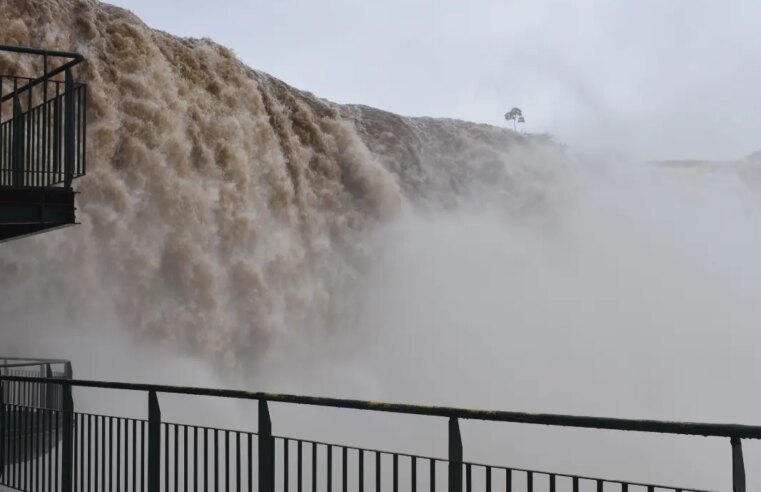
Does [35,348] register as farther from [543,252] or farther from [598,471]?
[543,252]

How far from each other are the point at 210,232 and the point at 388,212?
889 centimetres

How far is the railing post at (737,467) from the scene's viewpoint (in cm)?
373

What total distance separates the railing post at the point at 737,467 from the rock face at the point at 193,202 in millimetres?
21249

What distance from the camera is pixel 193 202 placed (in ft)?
85.0

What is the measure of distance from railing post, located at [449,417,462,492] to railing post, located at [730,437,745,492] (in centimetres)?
130

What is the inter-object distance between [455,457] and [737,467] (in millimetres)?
1371

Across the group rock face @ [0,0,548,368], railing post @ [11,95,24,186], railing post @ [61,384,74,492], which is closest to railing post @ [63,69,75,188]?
railing post @ [11,95,24,186]

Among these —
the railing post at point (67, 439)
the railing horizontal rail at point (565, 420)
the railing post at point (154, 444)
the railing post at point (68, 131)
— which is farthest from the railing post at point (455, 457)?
the railing post at point (68, 131)

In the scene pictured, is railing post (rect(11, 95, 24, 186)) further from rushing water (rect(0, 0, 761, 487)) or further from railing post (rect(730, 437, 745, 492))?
rushing water (rect(0, 0, 761, 487))

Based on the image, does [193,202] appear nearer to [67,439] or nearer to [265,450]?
[67,439]

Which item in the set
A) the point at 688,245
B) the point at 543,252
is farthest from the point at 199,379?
the point at 688,245

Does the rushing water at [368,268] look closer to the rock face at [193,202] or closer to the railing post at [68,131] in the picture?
the rock face at [193,202]

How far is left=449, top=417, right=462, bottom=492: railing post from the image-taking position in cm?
474

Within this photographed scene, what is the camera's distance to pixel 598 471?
1027 inches
